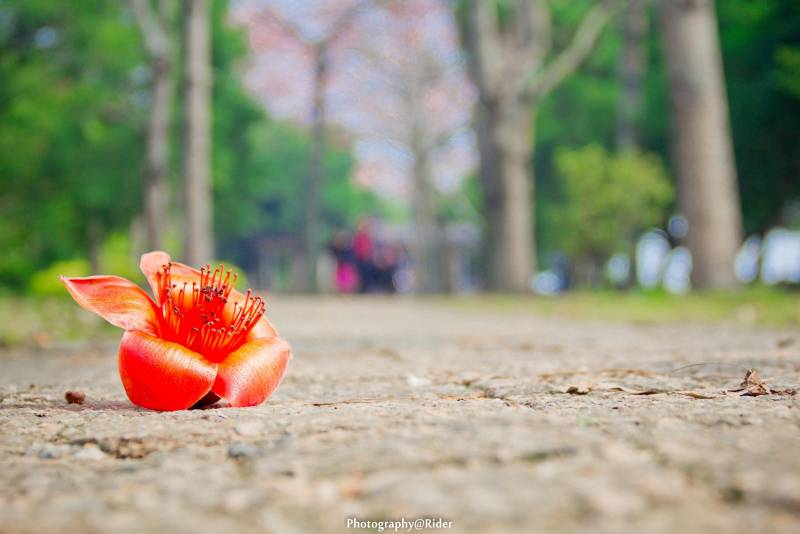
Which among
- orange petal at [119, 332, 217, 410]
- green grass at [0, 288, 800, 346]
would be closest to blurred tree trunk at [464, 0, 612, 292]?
green grass at [0, 288, 800, 346]

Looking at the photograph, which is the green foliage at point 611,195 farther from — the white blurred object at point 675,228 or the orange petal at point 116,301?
the orange petal at point 116,301

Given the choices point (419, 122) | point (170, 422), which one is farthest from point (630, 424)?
point (419, 122)

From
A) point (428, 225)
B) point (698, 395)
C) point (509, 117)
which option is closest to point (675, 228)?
point (428, 225)

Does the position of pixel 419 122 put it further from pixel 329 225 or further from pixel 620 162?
pixel 329 225

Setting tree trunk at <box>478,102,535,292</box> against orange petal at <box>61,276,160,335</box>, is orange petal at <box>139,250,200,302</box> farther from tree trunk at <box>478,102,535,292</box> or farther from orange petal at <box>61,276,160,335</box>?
tree trunk at <box>478,102,535,292</box>

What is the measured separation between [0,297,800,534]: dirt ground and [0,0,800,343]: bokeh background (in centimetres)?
384

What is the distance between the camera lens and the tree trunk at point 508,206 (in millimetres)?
13500

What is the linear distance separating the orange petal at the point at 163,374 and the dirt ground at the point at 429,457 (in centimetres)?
6

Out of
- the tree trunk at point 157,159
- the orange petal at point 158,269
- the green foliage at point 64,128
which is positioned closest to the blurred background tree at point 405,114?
the green foliage at point 64,128

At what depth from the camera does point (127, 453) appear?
1.65 metres

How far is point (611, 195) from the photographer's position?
15.8m

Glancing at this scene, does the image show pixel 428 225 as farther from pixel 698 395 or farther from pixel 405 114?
pixel 698 395

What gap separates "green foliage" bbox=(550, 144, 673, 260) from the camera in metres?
15.7

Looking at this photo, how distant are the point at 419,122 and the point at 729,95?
9.54m
